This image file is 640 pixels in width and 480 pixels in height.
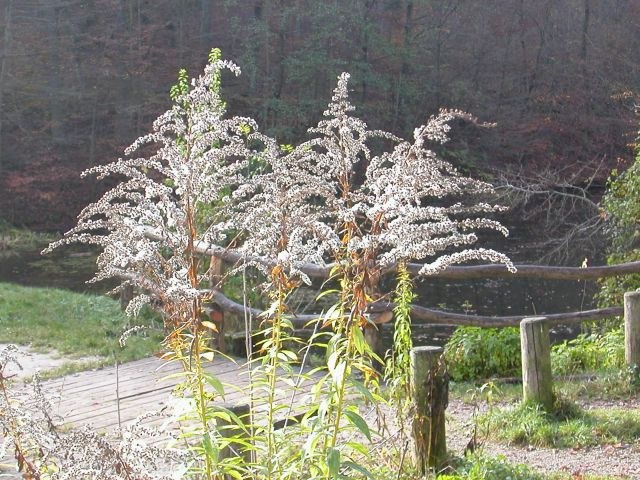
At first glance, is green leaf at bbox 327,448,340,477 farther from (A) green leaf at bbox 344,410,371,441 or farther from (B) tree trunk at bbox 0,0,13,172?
(B) tree trunk at bbox 0,0,13,172

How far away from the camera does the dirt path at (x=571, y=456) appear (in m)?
4.75

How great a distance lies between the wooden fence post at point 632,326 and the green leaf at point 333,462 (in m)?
4.36

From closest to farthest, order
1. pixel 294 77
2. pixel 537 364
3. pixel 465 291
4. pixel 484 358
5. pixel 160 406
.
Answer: pixel 537 364 → pixel 160 406 → pixel 484 358 → pixel 465 291 → pixel 294 77

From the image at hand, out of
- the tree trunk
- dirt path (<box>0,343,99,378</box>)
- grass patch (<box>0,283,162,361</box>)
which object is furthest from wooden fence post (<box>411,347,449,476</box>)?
the tree trunk

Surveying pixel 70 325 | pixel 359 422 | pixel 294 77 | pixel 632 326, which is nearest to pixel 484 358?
pixel 632 326

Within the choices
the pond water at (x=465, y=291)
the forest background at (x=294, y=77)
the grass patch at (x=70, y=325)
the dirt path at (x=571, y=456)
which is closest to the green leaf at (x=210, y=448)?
the dirt path at (x=571, y=456)

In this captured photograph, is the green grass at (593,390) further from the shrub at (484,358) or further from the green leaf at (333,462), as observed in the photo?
the green leaf at (333,462)

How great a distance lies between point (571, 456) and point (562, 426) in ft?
1.25

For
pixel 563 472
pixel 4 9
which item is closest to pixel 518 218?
pixel 4 9

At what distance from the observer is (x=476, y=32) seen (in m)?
34.0

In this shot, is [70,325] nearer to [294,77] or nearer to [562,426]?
[562,426]

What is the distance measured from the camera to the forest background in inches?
1097

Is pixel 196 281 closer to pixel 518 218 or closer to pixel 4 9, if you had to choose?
pixel 518 218

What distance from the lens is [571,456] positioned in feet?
16.4
